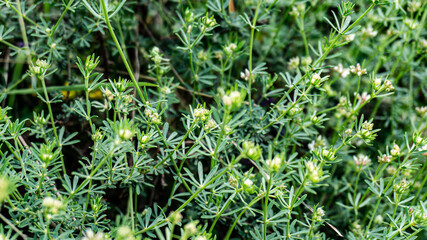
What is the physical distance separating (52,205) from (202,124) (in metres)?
0.82

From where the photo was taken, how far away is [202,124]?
2033mm

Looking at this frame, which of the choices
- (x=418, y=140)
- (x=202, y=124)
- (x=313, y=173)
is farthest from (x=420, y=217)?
(x=202, y=124)

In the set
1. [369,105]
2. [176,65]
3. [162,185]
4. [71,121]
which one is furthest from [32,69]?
[369,105]

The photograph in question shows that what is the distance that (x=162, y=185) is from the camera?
8.26ft

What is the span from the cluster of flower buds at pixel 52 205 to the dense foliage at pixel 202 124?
0.05m

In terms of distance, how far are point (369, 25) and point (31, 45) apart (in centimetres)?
253

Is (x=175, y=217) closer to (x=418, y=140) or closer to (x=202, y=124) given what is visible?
(x=202, y=124)

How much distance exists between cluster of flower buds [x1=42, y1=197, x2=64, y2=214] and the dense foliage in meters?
0.05

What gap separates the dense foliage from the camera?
1.98 meters

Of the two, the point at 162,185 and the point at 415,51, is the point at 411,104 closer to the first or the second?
the point at 415,51

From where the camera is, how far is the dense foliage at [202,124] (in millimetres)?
1978

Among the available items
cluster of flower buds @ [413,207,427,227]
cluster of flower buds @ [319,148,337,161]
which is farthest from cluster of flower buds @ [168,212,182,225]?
cluster of flower buds @ [413,207,427,227]

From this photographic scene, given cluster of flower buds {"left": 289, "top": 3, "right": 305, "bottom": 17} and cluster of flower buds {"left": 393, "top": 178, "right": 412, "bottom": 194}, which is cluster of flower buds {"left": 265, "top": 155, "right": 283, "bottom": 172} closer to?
cluster of flower buds {"left": 393, "top": 178, "right": 412, "bottom": 194}

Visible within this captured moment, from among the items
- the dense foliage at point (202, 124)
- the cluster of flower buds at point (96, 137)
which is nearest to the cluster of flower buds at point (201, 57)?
the dense foliage at point (202, 124)
